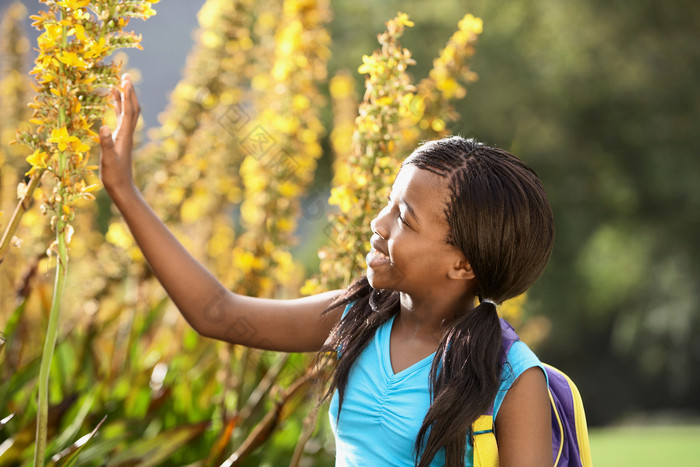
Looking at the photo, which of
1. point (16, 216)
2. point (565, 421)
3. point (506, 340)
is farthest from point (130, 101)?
point (565, 421)

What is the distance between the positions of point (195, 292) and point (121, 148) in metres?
0.34

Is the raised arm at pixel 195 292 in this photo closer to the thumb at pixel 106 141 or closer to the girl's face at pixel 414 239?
the thumb at pixel 106 141

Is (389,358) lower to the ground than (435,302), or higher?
lower

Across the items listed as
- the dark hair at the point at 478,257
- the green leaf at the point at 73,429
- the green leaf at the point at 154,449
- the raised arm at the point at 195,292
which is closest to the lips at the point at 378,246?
the dark hair at the point at 478,257

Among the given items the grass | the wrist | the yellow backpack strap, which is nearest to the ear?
the yellow backpack strap

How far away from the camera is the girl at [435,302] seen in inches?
52.4

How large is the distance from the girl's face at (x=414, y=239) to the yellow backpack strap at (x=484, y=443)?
0.94 feet

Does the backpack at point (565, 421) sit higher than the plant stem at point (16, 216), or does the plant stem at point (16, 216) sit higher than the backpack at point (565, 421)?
the plant stem at point (16, 216)

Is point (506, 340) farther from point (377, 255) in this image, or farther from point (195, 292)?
point (195, 292)

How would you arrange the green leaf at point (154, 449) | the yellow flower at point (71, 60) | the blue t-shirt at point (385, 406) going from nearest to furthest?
the yellow flower at point (71, 60) → the blue t-shirt at point (385, 406) → the green leaf at point (154, 449)

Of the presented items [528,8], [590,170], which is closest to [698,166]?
[590,170]

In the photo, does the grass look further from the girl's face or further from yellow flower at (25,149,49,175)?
yellow flower at (25,149,49,175)

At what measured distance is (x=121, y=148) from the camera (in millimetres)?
1504

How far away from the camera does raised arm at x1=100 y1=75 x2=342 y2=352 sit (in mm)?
1504
